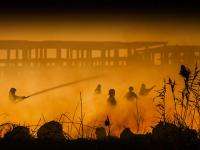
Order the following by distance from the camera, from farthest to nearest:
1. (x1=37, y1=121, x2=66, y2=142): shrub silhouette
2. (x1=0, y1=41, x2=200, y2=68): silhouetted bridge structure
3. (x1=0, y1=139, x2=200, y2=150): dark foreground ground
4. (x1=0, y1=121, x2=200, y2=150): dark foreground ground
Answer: (x1=0, y1=41, x2=200, y2=68): silhouetted bridge structure → (x1=37, y1=121, x2=66, y2=142): shrub silhouette → (x1=0, y1=139, x2=200, y2=150): dark foreground ground → (x1=0, y1=121, x2=200, y2=150): dark foreground ground

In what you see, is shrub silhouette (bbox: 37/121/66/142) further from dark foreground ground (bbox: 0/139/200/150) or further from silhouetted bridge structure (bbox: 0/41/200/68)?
silhouetted bridge structure (bbox: 0/41/200/68)

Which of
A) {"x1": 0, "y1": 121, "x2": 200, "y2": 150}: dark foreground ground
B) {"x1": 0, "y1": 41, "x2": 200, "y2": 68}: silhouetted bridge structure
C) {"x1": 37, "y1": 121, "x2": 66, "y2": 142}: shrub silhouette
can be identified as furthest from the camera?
{"x1": 0, "y1": 41, "x2": 200, "y2": 68}: silhouetted bridge structure

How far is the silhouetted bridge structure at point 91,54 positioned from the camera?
6.70 metres

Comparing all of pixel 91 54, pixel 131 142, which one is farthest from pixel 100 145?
pixel 91 54

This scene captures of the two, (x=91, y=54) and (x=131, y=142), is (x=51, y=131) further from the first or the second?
(x=91, y=54)

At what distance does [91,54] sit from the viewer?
689 centimetres

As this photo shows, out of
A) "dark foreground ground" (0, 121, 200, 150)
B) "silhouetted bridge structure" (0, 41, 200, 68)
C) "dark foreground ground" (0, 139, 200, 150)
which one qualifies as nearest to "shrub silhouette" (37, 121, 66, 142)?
"dark foreground ground" (0, 121, 200, 150)

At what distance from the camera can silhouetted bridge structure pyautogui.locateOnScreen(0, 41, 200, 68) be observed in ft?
22.0

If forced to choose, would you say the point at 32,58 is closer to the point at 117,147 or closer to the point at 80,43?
the point at 80,43

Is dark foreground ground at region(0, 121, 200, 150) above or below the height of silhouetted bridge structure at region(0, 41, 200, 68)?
below

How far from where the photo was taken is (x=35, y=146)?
3018 millimetres

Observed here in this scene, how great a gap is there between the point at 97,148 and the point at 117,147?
0.47ft

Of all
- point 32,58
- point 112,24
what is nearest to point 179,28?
point 112,24

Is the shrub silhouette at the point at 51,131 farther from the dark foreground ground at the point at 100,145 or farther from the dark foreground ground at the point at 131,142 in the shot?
the dark foreground ground at the point at 100,145
